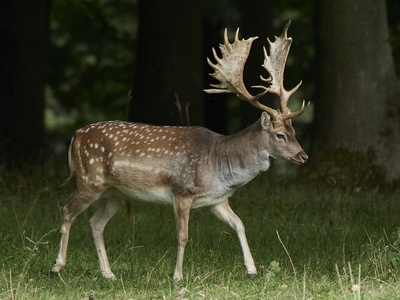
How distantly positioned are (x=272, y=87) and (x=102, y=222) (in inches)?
71.5

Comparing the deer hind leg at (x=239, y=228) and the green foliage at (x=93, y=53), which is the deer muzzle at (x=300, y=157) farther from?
the green foliage at (x=93, y=53)

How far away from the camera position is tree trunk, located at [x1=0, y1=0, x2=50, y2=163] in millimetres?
11898

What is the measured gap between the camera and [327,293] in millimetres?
5320

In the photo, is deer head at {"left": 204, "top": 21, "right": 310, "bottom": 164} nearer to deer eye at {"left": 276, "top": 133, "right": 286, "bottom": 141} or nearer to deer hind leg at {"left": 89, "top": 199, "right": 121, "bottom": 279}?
deer eye at {"left": 276, "top": 133, "right": 286, "bottom": 141}

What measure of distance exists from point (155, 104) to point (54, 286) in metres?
4.84

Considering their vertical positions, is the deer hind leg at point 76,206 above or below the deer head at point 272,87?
below

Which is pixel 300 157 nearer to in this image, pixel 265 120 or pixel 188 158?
pixel 265 120

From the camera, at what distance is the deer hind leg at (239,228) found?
6473mm

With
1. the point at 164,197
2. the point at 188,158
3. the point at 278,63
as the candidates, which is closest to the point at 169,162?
the point at 188,158

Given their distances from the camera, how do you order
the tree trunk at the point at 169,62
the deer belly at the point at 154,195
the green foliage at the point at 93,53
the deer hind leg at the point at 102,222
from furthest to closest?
the green foliage at the point at 93,53 < the tree trunk at the point at 169,62 < the deer hind leg at the point at 102,222 < the deer belly at the point at 154,195

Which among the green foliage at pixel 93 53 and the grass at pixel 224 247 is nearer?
the grass at pixel 224 247

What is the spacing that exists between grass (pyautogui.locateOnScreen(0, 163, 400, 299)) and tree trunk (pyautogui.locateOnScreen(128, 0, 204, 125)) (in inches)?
54.6

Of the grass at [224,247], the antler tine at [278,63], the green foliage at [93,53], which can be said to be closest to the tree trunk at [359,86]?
the grass at [224,247]

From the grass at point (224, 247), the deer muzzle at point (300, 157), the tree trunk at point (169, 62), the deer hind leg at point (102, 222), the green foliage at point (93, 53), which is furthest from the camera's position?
the green foliage at point (93, 53)
